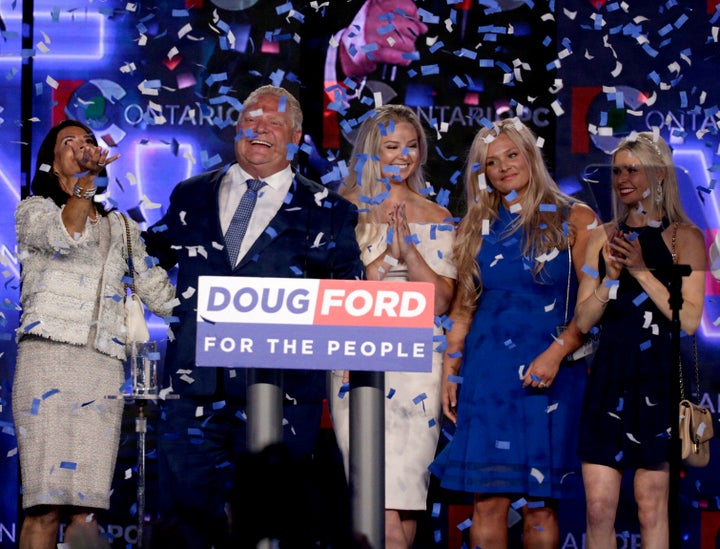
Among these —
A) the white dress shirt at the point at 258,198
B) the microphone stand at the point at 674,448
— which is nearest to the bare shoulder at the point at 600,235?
the microphone stand at the point at 674,448

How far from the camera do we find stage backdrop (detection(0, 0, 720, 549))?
4953 mm

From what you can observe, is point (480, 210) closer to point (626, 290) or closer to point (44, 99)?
point (626, 290)

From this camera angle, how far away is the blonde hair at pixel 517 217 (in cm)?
426

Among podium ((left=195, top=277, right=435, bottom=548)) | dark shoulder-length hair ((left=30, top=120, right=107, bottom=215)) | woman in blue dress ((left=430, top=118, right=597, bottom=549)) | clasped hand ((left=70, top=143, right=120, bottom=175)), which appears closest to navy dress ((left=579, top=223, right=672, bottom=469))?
woman in blue dress ((left=430, top=118, right=597, bottom=549))

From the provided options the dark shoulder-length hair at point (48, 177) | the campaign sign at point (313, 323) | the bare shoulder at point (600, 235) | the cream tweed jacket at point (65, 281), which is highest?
the dark shoulder-length hair at point (48, 177)

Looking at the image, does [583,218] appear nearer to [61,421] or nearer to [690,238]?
[690,238]

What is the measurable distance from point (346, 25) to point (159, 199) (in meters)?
1.12

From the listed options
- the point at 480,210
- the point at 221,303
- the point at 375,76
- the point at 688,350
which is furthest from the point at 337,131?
the point at 221,303

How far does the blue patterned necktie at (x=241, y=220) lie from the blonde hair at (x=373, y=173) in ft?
1.27

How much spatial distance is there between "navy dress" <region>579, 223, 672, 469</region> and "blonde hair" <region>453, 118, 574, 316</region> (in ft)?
0.81

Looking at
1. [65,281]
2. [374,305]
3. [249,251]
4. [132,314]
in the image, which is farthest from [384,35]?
[374,305]

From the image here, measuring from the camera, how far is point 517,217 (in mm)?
4289

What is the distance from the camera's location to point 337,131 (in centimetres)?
497

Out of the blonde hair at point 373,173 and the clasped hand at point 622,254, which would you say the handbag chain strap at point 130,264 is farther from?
the clasped hand at point 622,254
